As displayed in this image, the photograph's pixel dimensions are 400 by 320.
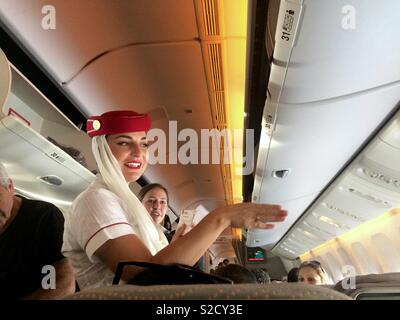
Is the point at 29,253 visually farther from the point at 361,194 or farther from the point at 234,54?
the point at 361,194

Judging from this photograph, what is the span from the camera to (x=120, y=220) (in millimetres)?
1041

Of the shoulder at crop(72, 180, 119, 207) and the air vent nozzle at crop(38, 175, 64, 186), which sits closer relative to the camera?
the shoulder at crop(72, 180, 119, 207)

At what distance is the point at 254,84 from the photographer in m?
2.70

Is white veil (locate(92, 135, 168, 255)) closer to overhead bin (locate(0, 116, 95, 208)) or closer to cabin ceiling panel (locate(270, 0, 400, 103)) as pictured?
cabin ceiling panel (locate(270, 0, 400, 103))

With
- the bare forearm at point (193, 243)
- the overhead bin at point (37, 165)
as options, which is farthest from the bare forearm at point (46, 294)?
the overhead bin at point (37, 165)

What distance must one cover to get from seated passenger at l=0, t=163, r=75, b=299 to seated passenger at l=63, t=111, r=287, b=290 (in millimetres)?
102

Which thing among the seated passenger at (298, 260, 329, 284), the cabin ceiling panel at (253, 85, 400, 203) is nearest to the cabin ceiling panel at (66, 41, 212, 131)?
the cabin ceiling panel at (253, 85, 400, 203)

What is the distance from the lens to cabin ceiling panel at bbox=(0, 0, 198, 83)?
2.44 meters

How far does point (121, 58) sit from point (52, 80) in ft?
2.20

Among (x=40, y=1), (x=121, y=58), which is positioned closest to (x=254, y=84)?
(x=121, y=58)

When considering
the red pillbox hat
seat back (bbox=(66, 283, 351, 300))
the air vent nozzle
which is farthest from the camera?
the air vent nozzle

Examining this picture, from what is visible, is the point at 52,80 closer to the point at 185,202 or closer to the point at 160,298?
the point at 160,298
